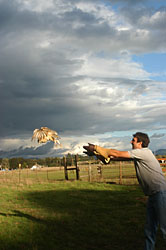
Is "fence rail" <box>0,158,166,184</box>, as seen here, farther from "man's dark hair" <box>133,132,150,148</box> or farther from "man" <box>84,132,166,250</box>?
"man's dark hair" <box>133,132,150,148</box>

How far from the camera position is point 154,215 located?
16.0 ft

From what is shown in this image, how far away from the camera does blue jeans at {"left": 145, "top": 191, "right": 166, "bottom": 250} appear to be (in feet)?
15.2

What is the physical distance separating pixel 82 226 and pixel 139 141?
Answer: 181 inches

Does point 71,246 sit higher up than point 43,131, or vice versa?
point 43,131

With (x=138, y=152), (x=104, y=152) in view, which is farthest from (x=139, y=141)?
(x=104, y=152)

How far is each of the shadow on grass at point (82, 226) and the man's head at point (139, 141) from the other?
9.30 ft

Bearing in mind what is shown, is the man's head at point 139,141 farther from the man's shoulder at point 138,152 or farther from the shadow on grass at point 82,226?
the shadow on grass at point 82,226

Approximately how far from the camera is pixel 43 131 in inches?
311

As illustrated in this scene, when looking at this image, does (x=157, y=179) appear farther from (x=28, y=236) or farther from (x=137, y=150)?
(x=28, y=236)

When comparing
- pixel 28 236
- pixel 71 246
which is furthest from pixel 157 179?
pixel 28 236

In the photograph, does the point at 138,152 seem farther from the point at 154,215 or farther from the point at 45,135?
the point at 45,135

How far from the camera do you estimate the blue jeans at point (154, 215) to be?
4.63 metres

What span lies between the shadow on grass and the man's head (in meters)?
2.83

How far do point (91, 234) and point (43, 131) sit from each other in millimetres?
2999
